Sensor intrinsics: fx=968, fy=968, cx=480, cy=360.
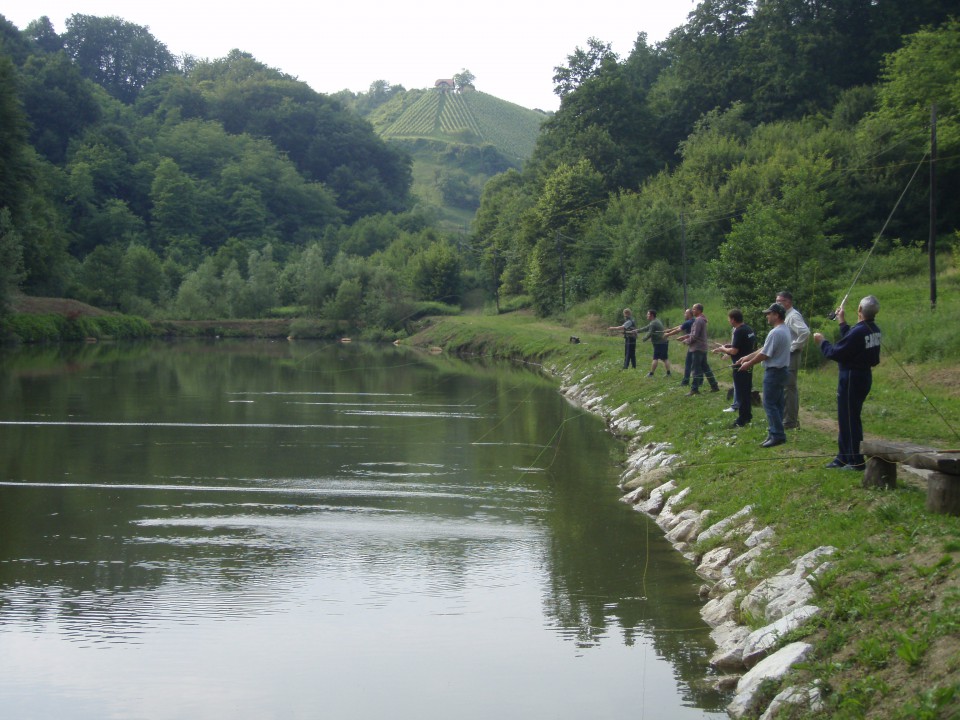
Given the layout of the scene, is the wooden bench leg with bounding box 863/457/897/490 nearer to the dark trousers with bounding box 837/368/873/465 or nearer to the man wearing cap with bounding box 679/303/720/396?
the dark trousers with bounding box 837/368/873/465

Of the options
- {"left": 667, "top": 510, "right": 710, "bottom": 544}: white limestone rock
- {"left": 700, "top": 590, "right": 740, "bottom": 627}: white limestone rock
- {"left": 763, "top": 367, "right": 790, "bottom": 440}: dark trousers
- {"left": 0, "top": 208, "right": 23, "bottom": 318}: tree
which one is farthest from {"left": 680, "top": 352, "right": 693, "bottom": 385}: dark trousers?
{"left": 0, "top": 208, "right": 23, "bottom": 318}: tree

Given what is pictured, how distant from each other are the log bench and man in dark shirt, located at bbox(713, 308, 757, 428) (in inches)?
217

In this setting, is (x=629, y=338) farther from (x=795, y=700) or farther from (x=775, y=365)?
(x=795, y=700)

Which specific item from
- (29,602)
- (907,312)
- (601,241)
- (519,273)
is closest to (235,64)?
(519,273)

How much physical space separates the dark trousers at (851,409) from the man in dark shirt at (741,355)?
4.60m

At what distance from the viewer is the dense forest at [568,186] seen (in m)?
49.1

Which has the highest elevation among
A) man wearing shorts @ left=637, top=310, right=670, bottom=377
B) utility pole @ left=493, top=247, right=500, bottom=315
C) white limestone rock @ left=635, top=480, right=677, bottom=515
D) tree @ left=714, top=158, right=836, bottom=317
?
utility pole @ left=493, top=247, right=500, bottom=315

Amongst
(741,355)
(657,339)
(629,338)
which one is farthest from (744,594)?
(629,338)

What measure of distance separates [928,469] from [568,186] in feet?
198

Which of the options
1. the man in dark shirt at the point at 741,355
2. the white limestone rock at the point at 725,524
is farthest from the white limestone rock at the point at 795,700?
the man in dark shirt at the point at 741,355

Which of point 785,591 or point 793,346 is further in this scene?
point 793,346

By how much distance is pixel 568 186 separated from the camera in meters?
68.2

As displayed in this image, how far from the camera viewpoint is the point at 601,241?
200ft

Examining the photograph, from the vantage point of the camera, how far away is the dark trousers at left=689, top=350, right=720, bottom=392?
68.3 ft
